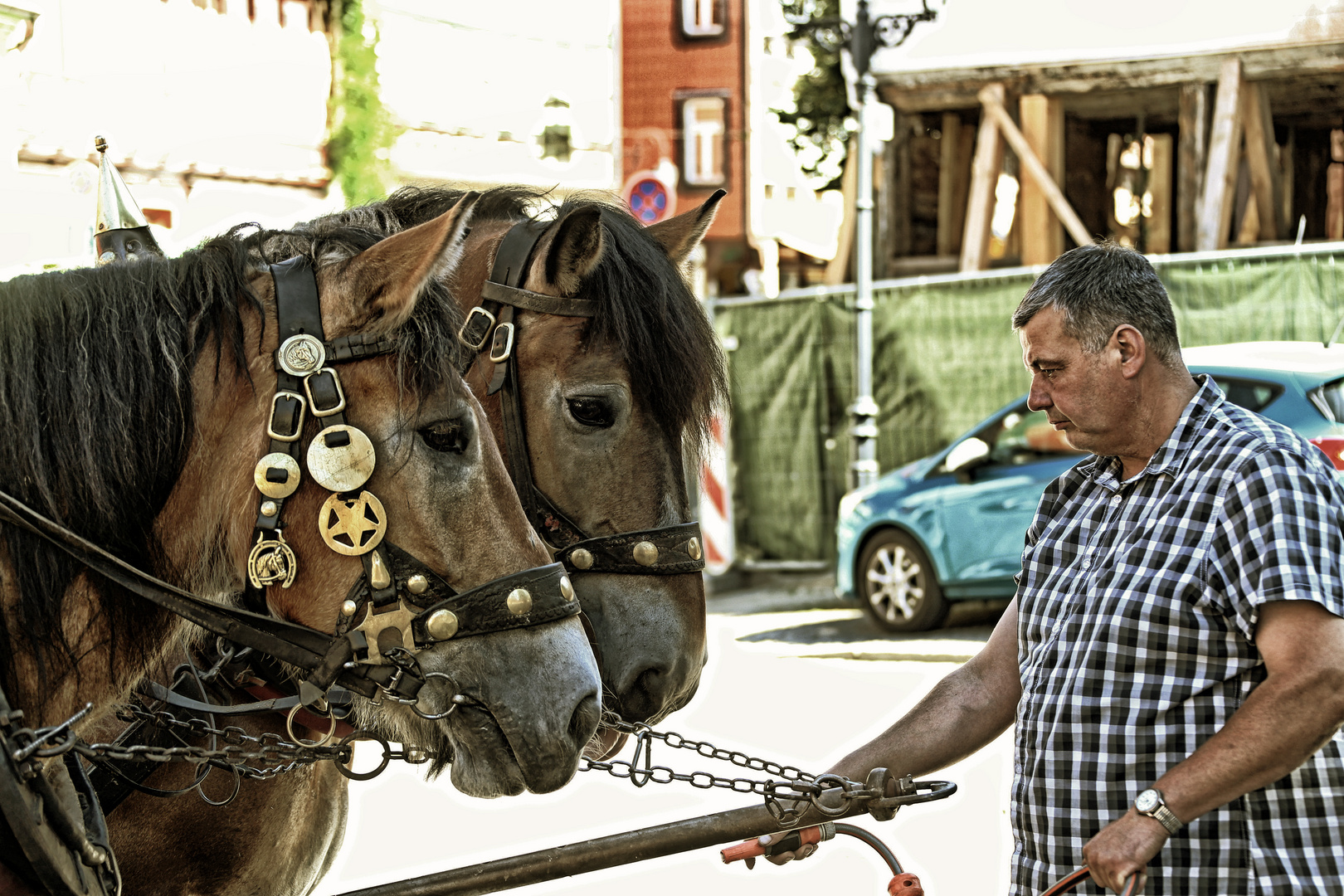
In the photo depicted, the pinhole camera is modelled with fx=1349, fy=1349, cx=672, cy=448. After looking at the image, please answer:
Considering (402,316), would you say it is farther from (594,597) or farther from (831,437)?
(831,437)

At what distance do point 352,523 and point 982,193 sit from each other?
12.1 metres

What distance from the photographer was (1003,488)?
9.74 meters

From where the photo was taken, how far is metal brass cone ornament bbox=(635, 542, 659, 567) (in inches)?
116

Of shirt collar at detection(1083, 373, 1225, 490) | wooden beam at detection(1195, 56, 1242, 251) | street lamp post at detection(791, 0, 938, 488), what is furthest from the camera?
wooden beam at detection(1195, 56, 1242, 251)

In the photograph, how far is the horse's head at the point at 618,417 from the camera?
293 centimetres

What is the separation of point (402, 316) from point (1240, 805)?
1.52m

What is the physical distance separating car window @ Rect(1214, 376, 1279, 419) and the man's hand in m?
6.13

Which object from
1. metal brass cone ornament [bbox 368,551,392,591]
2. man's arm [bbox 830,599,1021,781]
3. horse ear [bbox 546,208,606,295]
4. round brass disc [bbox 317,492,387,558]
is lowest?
man's arm [bbox 830,599,1021,781]

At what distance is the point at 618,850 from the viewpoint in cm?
252

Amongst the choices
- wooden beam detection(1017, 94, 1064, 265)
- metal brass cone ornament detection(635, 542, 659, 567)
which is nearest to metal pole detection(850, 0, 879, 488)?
wooden beam detection(1017, 94, 1064, 265)

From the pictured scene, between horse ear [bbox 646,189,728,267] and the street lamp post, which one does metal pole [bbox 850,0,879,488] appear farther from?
horse ear [bbox 646,189,728,267]

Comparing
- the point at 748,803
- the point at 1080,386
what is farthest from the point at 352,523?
the point at 748,803

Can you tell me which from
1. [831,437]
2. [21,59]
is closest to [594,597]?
[831,437]

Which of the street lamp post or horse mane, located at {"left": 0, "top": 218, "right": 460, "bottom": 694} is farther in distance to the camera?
the street lamp post
